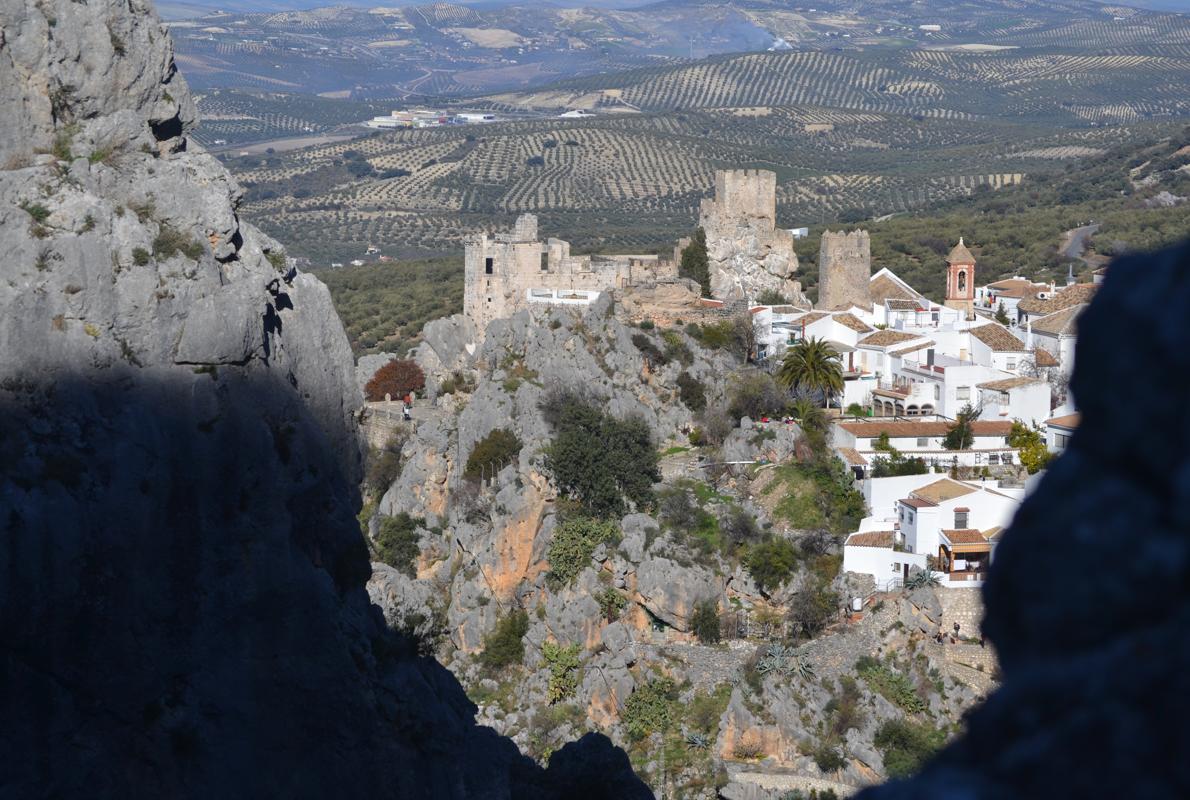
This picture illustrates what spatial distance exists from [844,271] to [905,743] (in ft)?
A: 58.4

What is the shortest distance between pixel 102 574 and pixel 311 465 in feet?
6.31

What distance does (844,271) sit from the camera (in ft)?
136

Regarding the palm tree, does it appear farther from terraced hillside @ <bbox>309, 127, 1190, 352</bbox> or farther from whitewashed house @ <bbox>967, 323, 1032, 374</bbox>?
terraced hillside @ <bbox>309, 127, 1190, 352</bbox>

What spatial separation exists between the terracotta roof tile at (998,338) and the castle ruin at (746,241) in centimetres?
642

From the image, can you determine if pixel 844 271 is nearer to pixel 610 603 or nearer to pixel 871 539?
pixel 871 539

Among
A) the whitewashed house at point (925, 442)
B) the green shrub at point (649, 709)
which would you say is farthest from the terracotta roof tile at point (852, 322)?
the green shrub at point (649, 709)

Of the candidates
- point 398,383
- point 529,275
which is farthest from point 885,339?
point 398,383

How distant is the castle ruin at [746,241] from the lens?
42.2m

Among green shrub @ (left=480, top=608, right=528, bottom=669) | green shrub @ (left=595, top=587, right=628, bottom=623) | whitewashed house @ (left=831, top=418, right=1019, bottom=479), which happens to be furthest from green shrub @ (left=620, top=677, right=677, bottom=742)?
whitewashed house @ (left=831, top=418, right=1019, bottom=479)

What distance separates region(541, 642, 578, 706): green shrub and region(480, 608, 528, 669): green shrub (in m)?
0.55

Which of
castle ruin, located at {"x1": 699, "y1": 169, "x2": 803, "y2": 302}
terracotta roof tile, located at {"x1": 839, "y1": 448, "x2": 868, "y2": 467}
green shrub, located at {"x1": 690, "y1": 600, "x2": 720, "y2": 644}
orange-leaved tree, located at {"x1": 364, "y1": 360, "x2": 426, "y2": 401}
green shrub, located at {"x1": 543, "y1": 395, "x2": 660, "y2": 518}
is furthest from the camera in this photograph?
castle ruin, located at {"x1": 699, "y1": 169, "x2": 803, "y2": 302}

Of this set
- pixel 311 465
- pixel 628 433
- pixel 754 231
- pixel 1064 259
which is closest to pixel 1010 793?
pixel 311 465

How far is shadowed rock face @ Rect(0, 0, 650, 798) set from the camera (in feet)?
30.5

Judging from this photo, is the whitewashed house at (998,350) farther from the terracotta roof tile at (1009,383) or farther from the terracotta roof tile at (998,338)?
the terracotta roof tile at (1009,383)
